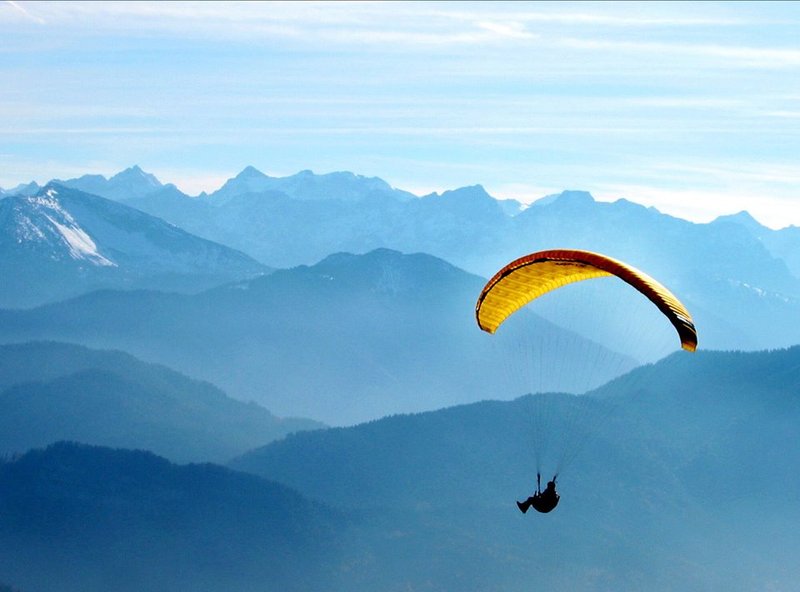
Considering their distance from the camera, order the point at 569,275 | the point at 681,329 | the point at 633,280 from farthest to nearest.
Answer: the point at 569,275 → the point at 633,280 → the point at 681,329

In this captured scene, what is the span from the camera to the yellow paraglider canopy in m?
51.2

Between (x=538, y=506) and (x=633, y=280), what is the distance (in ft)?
38.9

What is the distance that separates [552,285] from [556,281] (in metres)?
0.73

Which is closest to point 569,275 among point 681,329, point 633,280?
point 633,280

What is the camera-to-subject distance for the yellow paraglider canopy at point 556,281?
51150 mm

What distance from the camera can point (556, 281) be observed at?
62.2m

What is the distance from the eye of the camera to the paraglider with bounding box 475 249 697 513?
51125 millimetres

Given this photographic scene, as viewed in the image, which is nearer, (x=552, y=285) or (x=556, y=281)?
(x=556, y=281)

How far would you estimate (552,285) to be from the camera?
6291 centimetres

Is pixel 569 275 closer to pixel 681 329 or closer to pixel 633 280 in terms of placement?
pixel 633 280

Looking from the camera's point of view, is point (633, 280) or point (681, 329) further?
point (633, 280)

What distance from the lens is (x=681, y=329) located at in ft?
166

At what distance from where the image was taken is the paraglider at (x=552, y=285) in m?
51.1

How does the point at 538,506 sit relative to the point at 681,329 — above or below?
A: below
